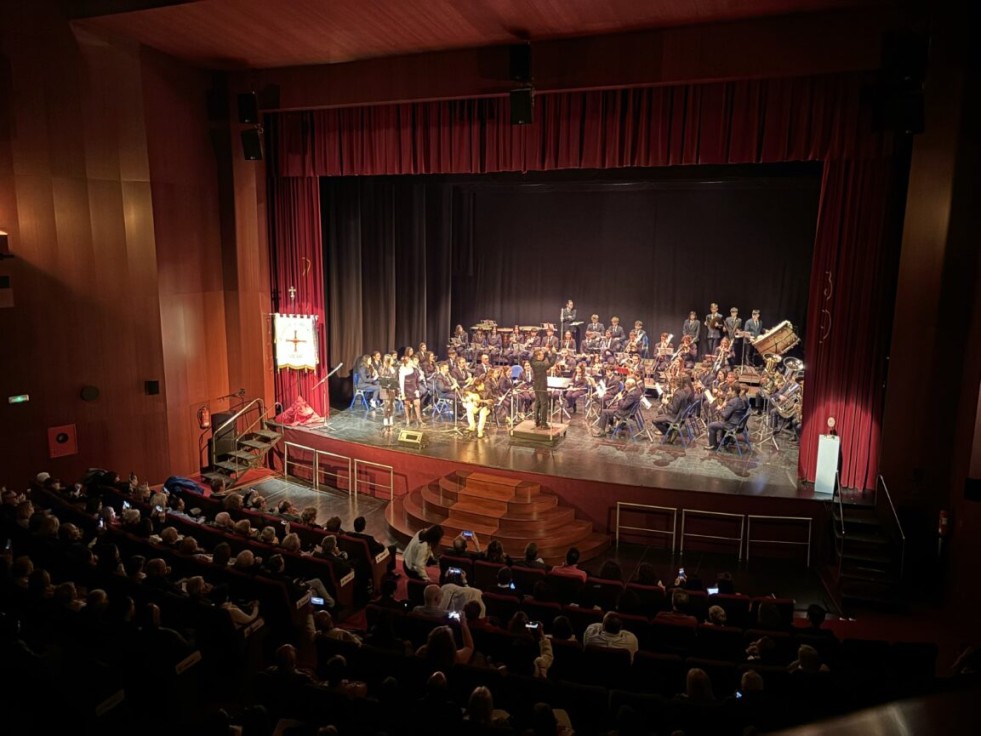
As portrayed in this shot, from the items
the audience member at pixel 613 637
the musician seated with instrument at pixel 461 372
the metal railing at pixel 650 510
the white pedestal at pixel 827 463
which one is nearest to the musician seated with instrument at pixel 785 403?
the white pedestal at pixel 827 463

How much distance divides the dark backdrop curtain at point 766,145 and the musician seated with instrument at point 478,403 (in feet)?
11.2

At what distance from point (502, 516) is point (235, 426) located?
5636 mm

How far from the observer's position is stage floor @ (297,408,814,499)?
33.5 feet

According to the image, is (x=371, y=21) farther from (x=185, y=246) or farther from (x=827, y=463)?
(x=827, y=463)

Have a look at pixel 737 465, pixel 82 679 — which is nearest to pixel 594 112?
pixel 737 465

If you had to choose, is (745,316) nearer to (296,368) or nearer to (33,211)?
(296,368)

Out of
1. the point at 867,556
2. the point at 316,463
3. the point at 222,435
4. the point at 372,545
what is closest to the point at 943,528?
the point at 867,556

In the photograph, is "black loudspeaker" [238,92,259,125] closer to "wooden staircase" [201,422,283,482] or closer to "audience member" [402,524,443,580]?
"wooden staircase" [201,422,283,482]

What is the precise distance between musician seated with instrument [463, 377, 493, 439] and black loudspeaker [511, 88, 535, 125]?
415cm

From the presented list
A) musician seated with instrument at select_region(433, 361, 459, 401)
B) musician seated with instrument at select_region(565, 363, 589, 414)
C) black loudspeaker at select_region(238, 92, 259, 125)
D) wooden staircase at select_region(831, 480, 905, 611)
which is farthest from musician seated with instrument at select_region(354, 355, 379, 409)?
wooden staircase at select_region(831, 480, 905, 611)

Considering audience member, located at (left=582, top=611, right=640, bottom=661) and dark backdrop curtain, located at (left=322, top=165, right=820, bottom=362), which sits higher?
dark backdrop curtain, located at (left=322, top=165, right=820, bottom=362)

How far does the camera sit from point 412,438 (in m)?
11.8

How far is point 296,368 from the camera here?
44.8 ft

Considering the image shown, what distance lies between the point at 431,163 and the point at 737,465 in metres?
6.55
